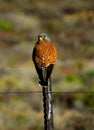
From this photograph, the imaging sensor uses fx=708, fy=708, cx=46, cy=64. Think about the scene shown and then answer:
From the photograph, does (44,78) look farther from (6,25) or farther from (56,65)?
(6,25)

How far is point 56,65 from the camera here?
110 ft

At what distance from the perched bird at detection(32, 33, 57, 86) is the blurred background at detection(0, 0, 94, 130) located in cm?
87

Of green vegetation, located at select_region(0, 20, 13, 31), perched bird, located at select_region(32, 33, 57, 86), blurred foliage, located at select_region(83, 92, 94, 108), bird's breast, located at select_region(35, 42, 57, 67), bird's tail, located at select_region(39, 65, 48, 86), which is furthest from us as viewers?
green vegetation, located at select_region(0, 20, 13, 31)

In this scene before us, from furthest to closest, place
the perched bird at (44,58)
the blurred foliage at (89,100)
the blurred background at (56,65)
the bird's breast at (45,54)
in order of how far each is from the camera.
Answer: the blurred foliage at (89,100)
the blurred background at (56,65)
the bird's breast at (45,54)
the perched bird at (44,58)

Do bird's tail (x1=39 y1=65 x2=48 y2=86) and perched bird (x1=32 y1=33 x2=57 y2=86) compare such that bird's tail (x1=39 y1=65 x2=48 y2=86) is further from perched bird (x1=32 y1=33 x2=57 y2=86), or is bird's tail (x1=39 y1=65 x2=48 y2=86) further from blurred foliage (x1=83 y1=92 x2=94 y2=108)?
blurred foliage (x1=83 y1=92 x2=94 y2=108)

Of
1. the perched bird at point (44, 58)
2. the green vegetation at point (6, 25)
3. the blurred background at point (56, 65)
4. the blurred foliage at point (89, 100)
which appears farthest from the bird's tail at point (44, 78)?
the green vegetation at point (6, 25)

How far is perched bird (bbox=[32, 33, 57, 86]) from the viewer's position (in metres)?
7.40

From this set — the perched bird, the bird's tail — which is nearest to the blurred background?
the perched bird

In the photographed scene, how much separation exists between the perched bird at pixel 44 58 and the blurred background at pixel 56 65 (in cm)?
87

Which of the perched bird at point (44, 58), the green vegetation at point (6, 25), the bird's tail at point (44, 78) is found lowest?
the bird's tail at point (44, 78)

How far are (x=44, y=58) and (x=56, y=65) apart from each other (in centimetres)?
2591

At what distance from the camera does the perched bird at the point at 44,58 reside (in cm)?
740

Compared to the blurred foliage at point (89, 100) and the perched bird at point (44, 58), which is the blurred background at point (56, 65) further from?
the perched bird at point (44, 58)

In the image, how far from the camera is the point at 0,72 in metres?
28.6
